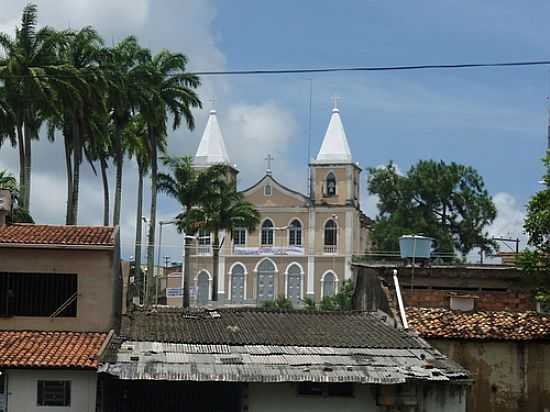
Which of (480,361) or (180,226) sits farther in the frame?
(180,226)

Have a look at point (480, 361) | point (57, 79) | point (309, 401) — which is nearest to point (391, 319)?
point (480, 361)

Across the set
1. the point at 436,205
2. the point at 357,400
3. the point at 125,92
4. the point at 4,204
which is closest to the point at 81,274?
the point at 4,204

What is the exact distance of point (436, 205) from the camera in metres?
79.8

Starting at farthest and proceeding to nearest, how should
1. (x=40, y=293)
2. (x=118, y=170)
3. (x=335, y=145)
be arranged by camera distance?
(x=335, y=145)
(x=118, y=170)
(x=40, y=293)

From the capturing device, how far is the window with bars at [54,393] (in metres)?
22.3

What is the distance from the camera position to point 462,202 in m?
79.1

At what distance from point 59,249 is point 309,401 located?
6.93 meters

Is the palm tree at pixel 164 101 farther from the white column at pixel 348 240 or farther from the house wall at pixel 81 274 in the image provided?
the white column at pixel 348 240

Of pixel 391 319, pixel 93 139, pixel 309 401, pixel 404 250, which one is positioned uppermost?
pixel 93 139

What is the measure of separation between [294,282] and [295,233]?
445 centimetres

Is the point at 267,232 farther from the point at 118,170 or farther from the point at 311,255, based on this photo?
the point at 118,170

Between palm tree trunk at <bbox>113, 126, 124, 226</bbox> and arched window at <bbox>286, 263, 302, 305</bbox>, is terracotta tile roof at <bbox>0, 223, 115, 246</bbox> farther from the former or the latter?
arched window at <bbox>286, 263, 302, 305</bbox>

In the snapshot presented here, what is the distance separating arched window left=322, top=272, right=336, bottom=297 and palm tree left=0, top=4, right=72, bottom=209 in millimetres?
47577

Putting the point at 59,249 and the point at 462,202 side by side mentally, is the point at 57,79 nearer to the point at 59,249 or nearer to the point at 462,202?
the point at 59,249
